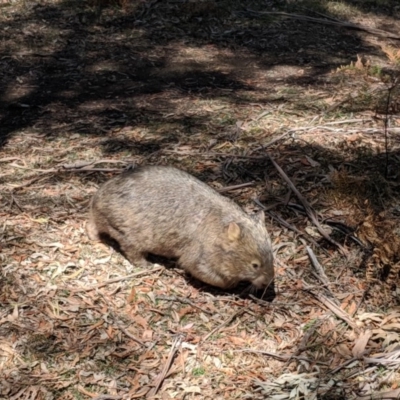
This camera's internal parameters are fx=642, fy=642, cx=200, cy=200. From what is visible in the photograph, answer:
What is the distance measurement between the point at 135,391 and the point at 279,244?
67.7 inches

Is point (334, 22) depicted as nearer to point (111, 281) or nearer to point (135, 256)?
point (135, 256)

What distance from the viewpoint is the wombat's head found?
14.9 feet

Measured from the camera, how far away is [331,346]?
4145mm

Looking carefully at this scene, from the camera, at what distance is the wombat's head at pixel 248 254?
4539mm

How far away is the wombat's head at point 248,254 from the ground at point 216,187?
7.0 inches

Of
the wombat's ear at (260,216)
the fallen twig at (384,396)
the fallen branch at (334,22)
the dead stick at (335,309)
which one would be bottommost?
the fallen branch at (334,22)

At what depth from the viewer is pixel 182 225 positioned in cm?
486

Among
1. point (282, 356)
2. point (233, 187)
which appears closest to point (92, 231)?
point (233, 187)

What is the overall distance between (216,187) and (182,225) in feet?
2.84

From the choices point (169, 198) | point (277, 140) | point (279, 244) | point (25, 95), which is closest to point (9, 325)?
point (169, 198)

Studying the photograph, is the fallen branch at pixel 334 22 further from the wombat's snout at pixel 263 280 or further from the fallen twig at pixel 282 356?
the fallen twig at pixel 282 356

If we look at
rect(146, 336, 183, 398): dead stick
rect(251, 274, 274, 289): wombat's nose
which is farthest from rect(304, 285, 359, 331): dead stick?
rect(146, 336, 183, 398): dead stick

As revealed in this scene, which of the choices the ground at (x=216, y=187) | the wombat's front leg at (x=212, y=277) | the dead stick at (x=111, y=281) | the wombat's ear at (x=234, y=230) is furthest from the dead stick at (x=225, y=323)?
the dead stick at (x=111, y=281)

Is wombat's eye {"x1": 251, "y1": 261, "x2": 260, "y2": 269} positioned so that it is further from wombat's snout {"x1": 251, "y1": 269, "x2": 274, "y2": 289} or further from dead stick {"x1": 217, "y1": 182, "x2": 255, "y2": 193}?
dead stick {"x1": 217, "y1": 182, "x2": 255, "y2": 193}
